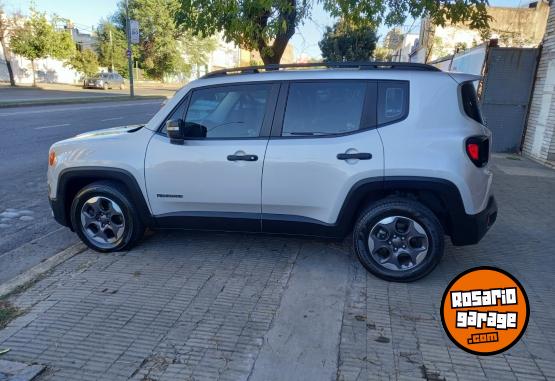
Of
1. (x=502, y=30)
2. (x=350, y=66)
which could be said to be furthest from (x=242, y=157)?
(x=502, y=30)

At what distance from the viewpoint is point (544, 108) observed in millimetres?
9086

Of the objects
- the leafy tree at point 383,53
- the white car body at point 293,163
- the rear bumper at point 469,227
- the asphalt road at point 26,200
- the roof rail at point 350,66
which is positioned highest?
the leafy tree at point 383,53

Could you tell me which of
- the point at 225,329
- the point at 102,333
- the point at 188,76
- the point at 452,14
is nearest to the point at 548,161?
the point at 452,14

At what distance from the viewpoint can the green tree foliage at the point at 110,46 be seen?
1917 inches

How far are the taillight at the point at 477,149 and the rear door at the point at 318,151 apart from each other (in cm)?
67

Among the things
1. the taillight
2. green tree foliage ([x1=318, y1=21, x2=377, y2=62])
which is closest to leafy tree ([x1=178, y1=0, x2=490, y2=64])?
the taillight

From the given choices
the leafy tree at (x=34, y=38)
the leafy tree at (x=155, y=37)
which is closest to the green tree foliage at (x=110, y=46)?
the leafy tree at (x=155, y=37)

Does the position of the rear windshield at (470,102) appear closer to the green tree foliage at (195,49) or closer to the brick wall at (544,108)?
the brick wall at (544,108)

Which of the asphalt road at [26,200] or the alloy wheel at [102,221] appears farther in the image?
the asphalt road at [26,200]

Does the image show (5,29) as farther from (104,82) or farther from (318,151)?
(318,151)

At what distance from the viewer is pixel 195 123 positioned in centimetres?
387

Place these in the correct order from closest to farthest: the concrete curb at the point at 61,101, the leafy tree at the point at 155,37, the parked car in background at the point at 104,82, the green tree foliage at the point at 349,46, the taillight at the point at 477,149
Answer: the taillight at the point at 477,149 → the green tree foliage at the point at 349,46 → the concrete curb at the point at 61,101 → the parked car in background at the point at 104,82 → the leafy tree at the point at 155,37

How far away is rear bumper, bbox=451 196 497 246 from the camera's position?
11.3 ft

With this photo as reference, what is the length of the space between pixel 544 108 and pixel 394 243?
7.61 m
